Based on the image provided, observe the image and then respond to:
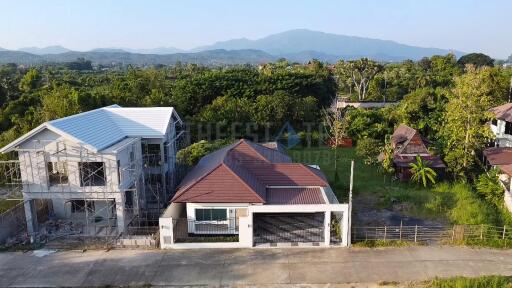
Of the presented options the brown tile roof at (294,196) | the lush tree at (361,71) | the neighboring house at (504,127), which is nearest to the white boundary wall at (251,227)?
the brown tile roof at (294,196)

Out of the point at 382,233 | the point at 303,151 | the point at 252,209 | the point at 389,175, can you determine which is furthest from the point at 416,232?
the point at 303,151

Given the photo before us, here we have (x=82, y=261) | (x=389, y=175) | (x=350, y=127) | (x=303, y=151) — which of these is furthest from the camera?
(x=350, y=127)

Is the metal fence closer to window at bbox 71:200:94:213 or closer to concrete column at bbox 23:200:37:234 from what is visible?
window at bbox 71:200:94:213

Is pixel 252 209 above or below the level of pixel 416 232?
above

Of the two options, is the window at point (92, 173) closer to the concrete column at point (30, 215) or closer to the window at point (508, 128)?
the concrete column at point (30, 215)

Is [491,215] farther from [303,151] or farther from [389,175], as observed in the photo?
[303,151]

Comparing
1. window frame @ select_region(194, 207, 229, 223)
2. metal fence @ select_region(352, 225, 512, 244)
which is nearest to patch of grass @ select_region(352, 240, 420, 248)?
→ metal fence @ select_region(352, 225, 512, 244)

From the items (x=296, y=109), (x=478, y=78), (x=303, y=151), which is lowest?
(x=303, y=151)

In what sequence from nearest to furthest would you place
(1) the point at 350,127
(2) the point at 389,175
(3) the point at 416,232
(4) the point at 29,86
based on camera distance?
(3) the point at 416,232 < (2) the point at 389,175 < (1) the point at 350,127 < (4) the point at 29,86
